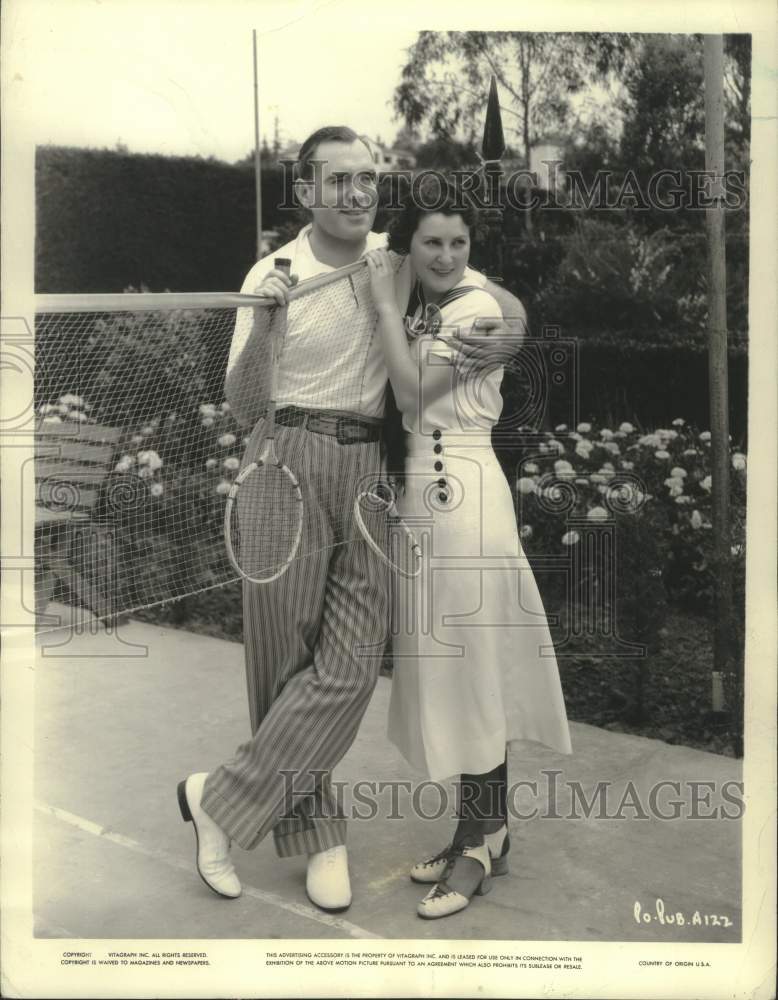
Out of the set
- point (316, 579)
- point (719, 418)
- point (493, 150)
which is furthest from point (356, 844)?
point (493, 150)

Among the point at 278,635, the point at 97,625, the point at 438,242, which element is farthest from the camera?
the point at 97,625

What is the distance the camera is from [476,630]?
9.80 ft

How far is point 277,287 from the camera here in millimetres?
2934

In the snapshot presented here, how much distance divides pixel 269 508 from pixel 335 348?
452 mm

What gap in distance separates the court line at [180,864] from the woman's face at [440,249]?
5.31 feet

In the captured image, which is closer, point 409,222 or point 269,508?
point 409,222

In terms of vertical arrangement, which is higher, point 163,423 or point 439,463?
point 163,423

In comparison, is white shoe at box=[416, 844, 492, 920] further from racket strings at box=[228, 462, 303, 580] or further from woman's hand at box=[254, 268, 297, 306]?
woman's hand at box=[254, 268, 297, 306]

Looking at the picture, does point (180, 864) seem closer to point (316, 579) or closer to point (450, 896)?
point (450, 896)

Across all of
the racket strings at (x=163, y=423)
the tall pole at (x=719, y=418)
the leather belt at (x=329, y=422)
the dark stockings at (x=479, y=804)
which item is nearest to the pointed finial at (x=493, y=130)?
A: the tall pole at (x=719, y=418)

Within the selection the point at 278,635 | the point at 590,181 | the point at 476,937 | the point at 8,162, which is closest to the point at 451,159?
the point at 590,181

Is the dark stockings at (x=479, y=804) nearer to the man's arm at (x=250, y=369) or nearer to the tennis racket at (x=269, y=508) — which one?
the tennis racket at (x=269, y=508)

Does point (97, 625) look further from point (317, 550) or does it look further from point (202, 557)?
point (317, 550)

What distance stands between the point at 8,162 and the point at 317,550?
129cm
